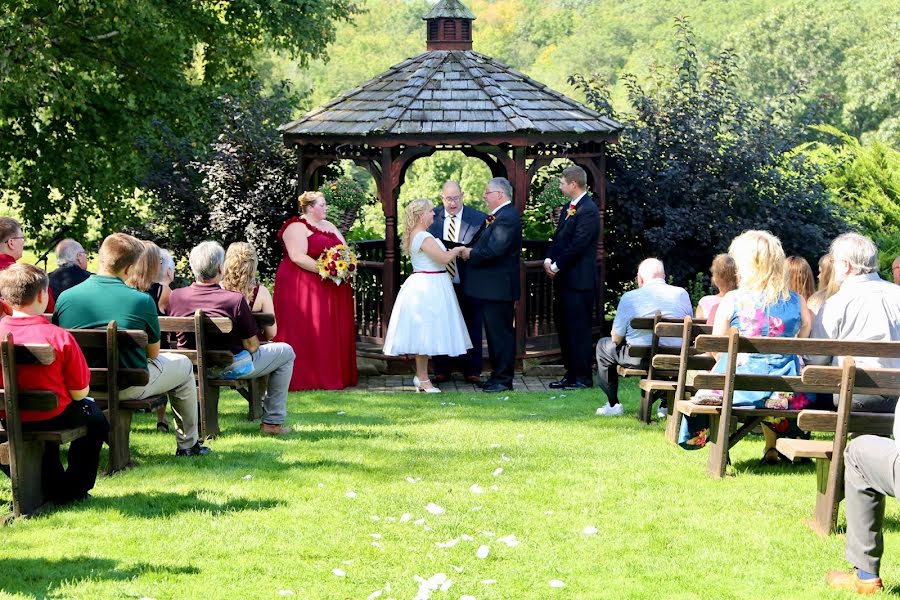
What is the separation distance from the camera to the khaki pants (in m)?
7.64

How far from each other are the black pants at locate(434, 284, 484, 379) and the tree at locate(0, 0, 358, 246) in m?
6.61

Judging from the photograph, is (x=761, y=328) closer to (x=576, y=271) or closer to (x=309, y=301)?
(x=576, y=271)

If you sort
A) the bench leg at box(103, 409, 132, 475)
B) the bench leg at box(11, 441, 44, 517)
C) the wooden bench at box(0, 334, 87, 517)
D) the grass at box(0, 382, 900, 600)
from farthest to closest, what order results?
1. the bench leg at box(103, 409, 132, 475)
2. the bench leg at box(11, 441, 44, 517)
3. the wooden bench at box(0, 334, 87, 517)
4. the grass at box(0, 382, 900, 600)

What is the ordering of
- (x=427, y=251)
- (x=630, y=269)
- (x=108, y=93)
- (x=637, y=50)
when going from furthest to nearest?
1. (x=637, y=50)
2. (x=108, y=93)
3. (x=630, y=269)
4. (x=427, y=251)

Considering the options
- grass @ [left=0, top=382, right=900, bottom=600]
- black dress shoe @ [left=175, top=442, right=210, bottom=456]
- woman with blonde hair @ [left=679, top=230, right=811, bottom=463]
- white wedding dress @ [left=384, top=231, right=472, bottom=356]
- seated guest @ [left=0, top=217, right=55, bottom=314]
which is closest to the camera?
grass @ [left=0, top=382, right=900, bottom=600]

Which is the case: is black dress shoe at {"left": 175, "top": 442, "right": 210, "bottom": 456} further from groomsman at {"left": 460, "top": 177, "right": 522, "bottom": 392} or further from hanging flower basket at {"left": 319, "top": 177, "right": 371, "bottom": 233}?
hanging flower basket at {"left": 319, "top": 177, "right": 371, "bottom": 233}

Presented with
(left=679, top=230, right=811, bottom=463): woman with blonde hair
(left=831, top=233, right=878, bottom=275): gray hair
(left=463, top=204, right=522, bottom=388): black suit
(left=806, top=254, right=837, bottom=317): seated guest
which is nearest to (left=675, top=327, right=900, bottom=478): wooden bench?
(left=679, top=230, right=811, bottom=463): woman with blonde hair

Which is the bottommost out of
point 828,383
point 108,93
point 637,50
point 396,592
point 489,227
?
point 396,592

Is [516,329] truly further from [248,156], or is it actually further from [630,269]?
[248,156]

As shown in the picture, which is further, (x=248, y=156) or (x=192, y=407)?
(x=248, y=156)

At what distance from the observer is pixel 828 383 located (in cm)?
627

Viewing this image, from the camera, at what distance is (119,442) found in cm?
766

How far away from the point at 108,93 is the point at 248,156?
574cm

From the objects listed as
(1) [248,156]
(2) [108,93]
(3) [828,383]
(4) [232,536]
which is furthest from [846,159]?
(4) [232,536]
